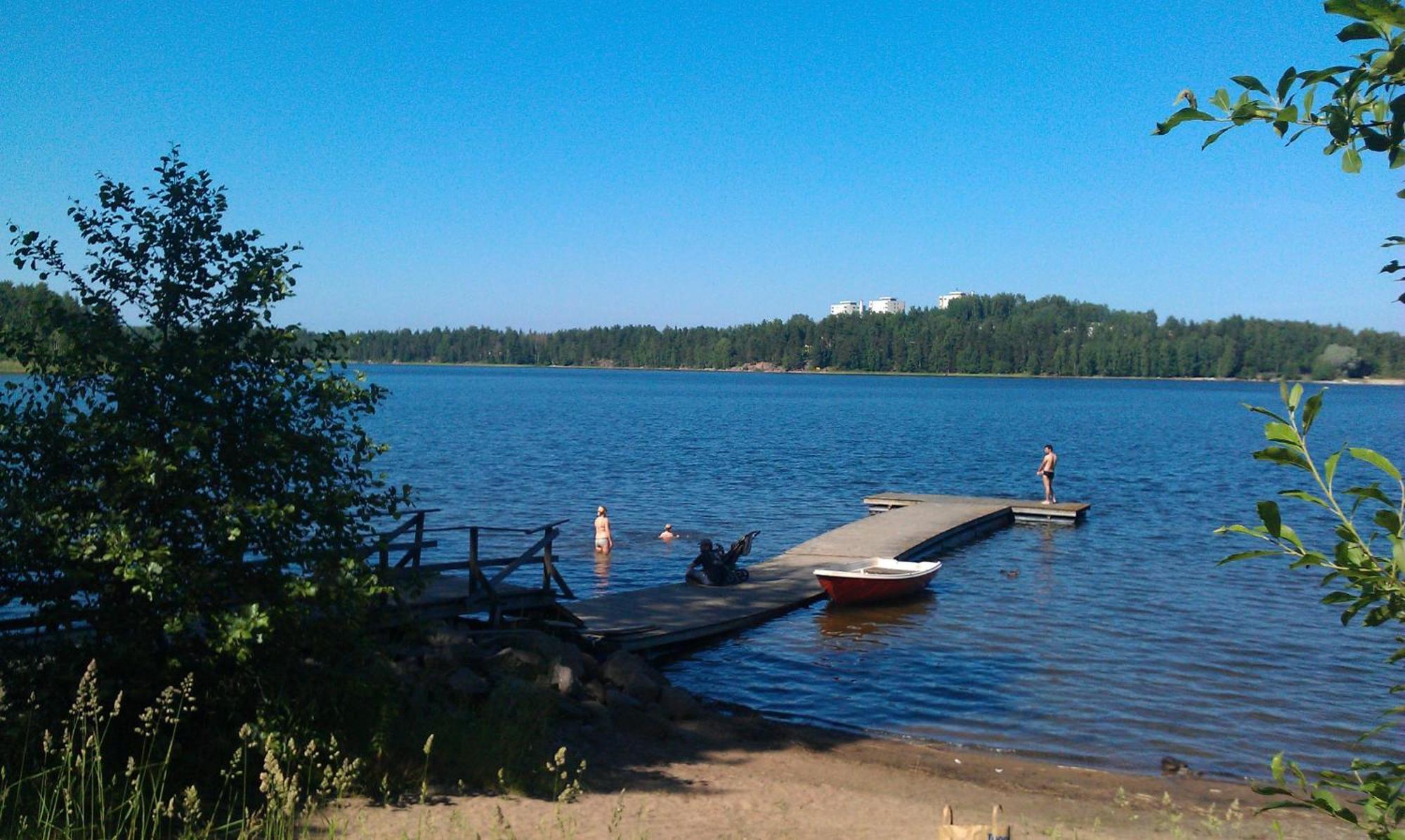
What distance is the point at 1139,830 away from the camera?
9961 millimetres

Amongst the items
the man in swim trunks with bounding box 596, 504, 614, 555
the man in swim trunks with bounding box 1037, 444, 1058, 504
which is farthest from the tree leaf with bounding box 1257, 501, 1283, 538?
the man in swim trunks with bounding box 1037, 444, 1058, 504

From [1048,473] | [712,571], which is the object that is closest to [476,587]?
[712,571]

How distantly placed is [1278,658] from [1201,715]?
3.82m

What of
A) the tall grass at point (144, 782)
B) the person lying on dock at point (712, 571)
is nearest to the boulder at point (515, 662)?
the tall grass at point (144, 782)

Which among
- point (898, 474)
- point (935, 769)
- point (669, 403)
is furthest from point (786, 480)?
point (669, 403)

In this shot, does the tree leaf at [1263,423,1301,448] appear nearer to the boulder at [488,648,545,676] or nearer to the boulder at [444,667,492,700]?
the boulder at [444,667,492,700]

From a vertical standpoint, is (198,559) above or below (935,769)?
above

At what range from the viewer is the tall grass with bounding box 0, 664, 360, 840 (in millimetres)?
5801

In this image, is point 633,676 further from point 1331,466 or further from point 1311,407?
point 1311,407

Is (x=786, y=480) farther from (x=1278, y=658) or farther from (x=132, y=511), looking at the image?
(x=132, y=511)

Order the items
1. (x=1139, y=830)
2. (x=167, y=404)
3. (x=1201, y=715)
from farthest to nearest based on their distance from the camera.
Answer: (x=1201, y=715) < (x=1139, y=830) < (x=167, y=404)

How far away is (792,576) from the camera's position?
2072cm

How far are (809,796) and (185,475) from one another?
20.4 ft

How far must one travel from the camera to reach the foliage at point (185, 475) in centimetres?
744
